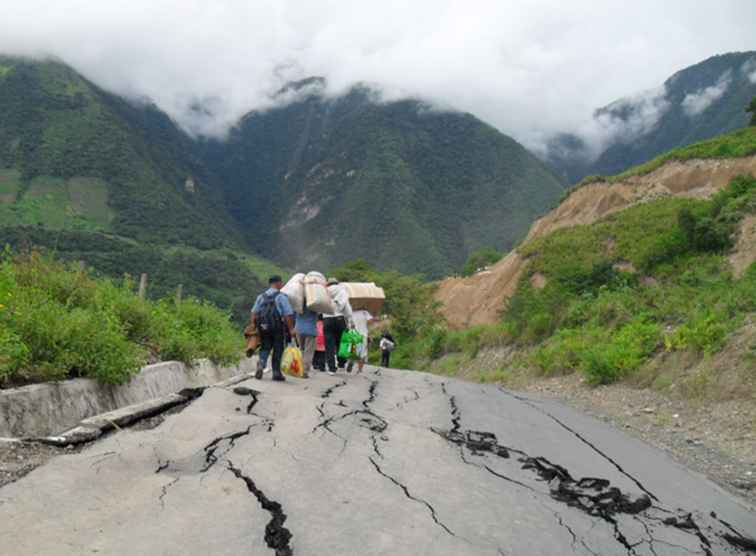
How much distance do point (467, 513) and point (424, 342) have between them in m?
30.1

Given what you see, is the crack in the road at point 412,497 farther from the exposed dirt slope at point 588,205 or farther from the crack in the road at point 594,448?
the exposed dirt slope at point 588,205

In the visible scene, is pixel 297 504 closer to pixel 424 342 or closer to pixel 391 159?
pixel 424 342

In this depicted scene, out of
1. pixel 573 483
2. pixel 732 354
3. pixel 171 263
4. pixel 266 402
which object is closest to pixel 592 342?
pixel 732 354

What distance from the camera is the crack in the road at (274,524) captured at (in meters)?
3.68

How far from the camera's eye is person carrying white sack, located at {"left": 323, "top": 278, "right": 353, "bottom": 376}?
13.3m

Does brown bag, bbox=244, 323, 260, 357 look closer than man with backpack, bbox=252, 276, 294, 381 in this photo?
No

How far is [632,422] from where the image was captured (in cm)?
1033

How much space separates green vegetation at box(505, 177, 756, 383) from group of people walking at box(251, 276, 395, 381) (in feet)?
17.5

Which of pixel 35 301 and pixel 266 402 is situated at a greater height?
pixel 35 301

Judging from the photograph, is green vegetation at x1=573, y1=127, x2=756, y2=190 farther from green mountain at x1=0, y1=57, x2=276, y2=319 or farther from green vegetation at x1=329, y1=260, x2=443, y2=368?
green mountain at x1=0, y1=57, x2=276, y2=319

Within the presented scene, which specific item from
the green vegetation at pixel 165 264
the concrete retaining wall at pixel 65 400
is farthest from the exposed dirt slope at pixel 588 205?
the concrete retaining wall at pixel 65 400

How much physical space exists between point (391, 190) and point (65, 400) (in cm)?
12354

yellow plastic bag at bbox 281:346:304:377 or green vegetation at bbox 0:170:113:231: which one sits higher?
green vegetation at bbox 0:170:113:231

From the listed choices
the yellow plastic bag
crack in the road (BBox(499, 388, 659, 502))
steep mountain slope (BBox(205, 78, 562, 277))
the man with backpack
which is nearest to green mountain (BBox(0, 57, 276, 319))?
steep mountain slope (BBox(205, 78, 562, 277))
